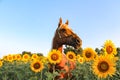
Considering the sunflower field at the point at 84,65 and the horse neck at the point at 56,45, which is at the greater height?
the horse neck at the point at 56,45

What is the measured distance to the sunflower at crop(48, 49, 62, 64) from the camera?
10172 mm

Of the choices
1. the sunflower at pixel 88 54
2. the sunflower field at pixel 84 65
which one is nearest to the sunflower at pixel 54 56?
the sunflower field at pixel 84 65

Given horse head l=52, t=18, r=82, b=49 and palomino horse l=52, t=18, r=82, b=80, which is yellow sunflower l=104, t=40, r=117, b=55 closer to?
palomino horse l=52, t=18, r=82, b=80

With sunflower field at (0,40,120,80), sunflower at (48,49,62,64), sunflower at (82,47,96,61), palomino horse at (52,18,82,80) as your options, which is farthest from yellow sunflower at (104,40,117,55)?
sunflower at (48,49,62,64)

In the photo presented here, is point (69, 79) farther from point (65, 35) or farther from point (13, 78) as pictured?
point (13, 78)

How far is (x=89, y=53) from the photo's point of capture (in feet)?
29.4

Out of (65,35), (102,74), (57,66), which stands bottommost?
(102,74)

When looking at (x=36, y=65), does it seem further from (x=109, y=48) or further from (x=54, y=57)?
(x=109, y=48)

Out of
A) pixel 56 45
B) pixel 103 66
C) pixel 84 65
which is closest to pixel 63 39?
pixel 56 45

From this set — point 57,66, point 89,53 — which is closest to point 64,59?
point 57,66

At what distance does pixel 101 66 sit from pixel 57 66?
4.09 metres

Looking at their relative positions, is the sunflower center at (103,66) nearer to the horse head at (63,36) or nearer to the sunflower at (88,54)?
the sunflower at (88,54)

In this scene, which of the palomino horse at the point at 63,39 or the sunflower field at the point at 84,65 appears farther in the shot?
the palomino horse at the point at 63,39

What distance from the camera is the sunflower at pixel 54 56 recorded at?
33.4 ft
